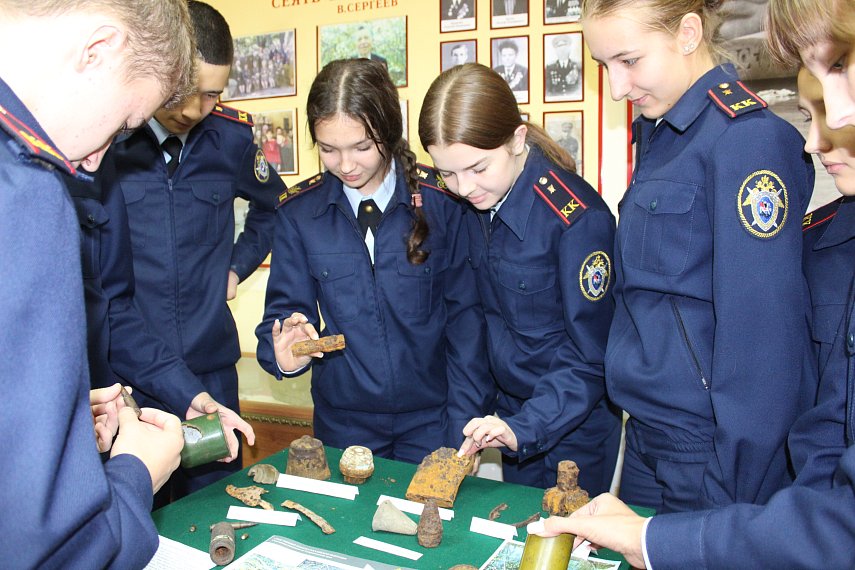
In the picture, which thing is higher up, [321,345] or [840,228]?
[840,228]

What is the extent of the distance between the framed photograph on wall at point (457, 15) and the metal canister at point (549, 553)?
114 inches

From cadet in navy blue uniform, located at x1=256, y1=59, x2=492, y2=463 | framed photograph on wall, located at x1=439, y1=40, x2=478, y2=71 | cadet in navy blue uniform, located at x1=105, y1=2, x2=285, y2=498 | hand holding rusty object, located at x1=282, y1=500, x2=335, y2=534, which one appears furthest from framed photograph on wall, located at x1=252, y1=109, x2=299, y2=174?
hand holding rusty object, located at x1=282, y1=500, x2=335, y2=534

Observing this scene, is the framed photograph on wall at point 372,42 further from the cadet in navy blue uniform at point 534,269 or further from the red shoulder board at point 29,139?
the red shoulder board at point 29,139

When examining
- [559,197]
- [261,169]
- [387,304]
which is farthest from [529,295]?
[261,169]

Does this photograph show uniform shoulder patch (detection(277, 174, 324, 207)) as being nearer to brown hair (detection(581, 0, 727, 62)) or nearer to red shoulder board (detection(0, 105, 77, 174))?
brown hair (detection(581, 0, 727, 62))

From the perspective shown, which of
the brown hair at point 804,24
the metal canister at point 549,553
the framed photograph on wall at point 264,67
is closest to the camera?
the brown hair at point 804,24

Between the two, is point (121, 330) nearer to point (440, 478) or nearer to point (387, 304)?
point (387, 304)

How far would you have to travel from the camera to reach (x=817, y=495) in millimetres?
1231

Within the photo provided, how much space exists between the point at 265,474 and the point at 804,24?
168 centimetres

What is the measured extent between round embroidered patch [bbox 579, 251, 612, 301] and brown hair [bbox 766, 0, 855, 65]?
0.91m

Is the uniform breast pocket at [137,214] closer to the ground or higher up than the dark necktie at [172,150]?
closer to the ground

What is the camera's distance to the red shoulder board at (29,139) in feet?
3.06

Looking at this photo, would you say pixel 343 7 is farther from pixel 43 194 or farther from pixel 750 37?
pixel 43 194

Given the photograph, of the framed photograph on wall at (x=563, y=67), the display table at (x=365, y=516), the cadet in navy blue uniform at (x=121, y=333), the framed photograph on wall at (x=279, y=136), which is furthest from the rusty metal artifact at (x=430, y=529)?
the framed photograph on wall at (x=279, y=136)
